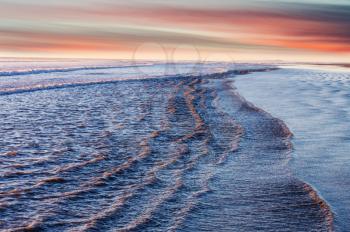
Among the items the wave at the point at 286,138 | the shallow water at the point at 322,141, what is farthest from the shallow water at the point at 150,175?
the shallow water at the point at 322,141

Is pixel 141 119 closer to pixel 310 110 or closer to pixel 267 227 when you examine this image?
pixel 310 110

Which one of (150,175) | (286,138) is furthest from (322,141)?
(150,175)

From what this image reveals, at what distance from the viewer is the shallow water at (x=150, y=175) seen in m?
6.99

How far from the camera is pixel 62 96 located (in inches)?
955

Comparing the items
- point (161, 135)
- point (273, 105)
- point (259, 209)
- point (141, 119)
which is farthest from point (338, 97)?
point (259, 209)

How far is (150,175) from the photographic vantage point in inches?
367

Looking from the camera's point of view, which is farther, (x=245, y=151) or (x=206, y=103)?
(x=206, y=103)

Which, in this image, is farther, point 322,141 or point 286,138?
point 286,138

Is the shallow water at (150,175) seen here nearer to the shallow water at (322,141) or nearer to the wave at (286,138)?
the wave at (286,138)

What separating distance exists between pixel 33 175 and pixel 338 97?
726 inches

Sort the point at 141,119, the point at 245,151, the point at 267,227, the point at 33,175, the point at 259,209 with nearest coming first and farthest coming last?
the point at 267,227 → the point at 259,209 → the point at 33,175 → the point at 245,151 → the point at 141,119

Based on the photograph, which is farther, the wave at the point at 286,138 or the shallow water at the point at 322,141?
the shallow water at the point at 322,141

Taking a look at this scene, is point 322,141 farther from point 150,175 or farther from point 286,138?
point 150,175

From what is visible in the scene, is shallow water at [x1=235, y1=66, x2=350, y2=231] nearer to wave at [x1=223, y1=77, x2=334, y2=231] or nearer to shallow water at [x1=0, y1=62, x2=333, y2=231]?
wave at [x1=223, y1=77, x2=334, y2=231]
